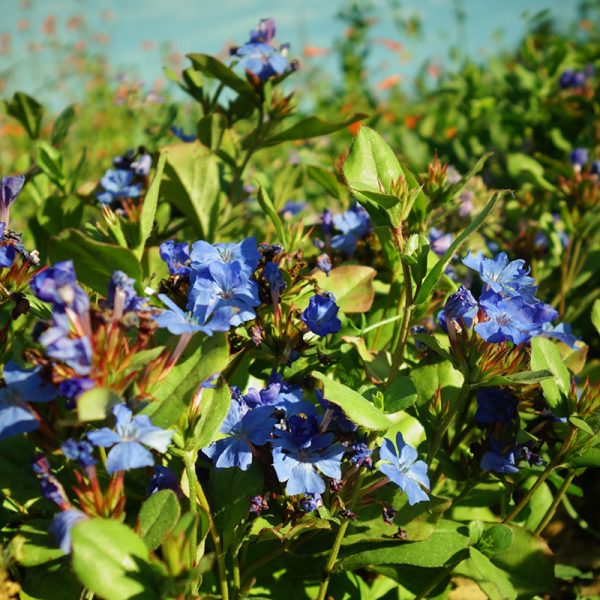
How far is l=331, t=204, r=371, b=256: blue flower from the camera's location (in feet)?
6.58

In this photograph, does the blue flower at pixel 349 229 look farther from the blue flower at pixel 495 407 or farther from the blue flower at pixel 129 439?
the blue flower at pixel 129 439

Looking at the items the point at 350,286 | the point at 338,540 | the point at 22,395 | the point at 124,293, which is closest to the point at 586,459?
the point at 338,540

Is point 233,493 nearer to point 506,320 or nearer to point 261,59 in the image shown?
point 506,320

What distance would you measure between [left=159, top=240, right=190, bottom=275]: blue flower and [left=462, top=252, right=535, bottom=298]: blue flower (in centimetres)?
61

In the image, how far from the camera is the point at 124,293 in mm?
1003

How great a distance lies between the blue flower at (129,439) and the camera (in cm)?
Answer: 95

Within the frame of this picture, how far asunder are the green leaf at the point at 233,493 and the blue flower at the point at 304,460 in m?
0.09

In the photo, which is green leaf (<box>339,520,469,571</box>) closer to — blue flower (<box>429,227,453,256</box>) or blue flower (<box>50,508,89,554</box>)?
blue flower (<box>50,508,89,554</box>)

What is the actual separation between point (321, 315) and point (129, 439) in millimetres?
548

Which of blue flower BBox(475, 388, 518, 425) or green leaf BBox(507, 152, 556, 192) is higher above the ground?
green leaf BBox(507, 152, 556, 192)

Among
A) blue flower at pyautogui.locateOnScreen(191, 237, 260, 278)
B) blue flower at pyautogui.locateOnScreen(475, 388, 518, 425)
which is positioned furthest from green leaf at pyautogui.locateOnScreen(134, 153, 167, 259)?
blue flower at pyautogui.locateOnScreen(475, 388, 518, 425)

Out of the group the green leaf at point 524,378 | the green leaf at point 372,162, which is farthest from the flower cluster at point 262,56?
the green leaf at point 524,378

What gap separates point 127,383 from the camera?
3.34 feet

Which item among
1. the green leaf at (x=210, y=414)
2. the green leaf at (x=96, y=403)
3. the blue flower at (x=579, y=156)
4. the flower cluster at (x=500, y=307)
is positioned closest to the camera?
the green leaf at (x=96, y=403)
